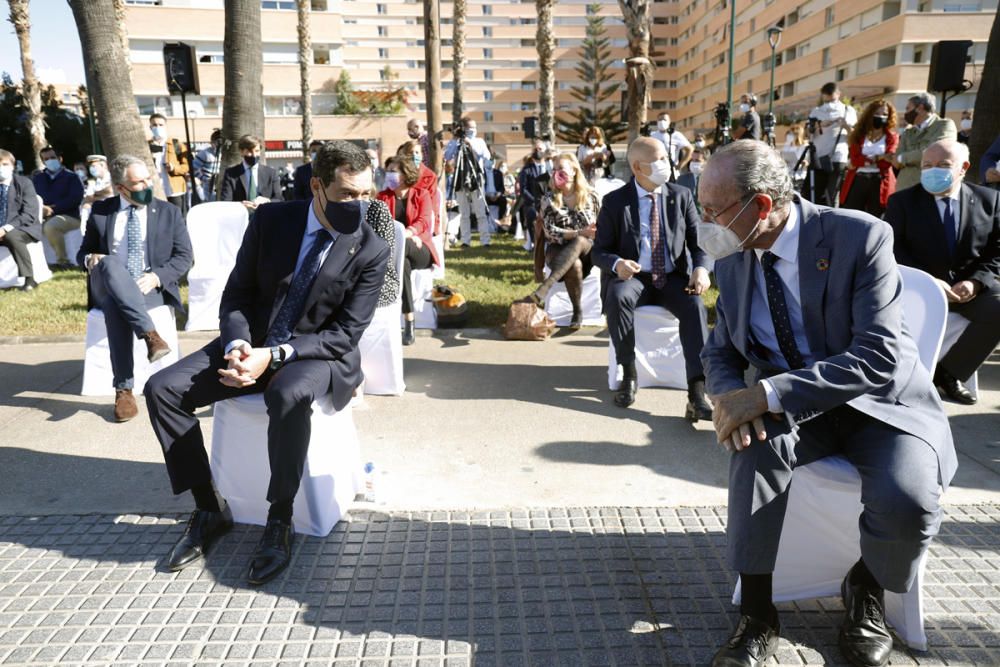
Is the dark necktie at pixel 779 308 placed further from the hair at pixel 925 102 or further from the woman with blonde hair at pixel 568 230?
the hair at pixel 925 102

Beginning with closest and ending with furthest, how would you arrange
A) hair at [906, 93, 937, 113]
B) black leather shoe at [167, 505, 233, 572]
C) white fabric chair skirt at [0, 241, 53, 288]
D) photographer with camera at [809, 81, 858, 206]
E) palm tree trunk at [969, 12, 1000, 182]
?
black leather shoe at [167, 505, 233, 572] → palm tree trunk at [969, 12, 1000, 182] → hair at [906, 93, 937, 113] → white fabric chair skirt at [0, 241, 53, 288] → photographer with camera at [809, 81, 858, 206]

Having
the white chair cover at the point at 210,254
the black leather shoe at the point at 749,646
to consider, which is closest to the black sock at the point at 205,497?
the black leather shoe at the point at 749,646

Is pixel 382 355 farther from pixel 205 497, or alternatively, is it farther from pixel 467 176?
pixel 467 176

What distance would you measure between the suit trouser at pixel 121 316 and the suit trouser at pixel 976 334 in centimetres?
530

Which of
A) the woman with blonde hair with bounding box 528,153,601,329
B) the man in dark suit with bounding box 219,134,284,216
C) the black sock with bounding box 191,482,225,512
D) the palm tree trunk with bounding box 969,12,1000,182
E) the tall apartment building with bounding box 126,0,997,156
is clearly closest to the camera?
the black sock with bounding box 191,482,225,512

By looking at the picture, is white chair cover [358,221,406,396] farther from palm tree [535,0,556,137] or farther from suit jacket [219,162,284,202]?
palm tree [535,0,556,137]

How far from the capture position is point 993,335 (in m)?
4.46

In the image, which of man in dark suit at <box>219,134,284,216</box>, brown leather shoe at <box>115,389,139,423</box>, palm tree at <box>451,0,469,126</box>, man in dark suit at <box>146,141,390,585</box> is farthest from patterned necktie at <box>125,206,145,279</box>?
palm tree at <box>451,0,469,126</box>

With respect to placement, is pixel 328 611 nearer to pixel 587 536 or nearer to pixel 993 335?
pixel 587 536

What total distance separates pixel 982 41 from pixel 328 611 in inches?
1767

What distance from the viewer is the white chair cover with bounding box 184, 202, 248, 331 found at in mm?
6770

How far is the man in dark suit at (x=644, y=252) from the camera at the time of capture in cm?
474

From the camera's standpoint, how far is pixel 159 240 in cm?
501

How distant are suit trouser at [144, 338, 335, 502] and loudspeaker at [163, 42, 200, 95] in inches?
309
